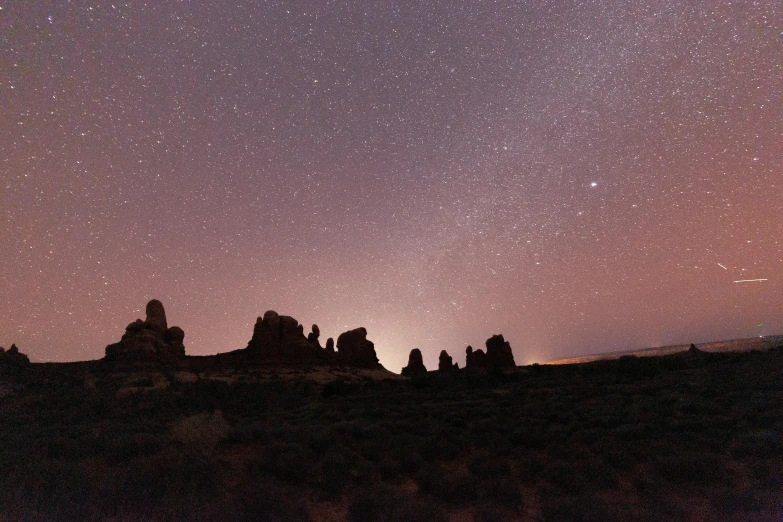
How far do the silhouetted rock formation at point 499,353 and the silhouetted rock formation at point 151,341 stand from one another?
4426 centimetres

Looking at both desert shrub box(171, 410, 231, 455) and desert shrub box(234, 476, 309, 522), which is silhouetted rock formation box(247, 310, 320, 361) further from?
→ desert shrub box(234, 476, 309, 522)

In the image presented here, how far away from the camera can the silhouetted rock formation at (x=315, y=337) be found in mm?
65062

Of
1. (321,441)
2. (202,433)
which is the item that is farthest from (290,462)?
(202,433)

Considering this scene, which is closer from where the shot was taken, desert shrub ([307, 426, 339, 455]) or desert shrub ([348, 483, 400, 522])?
desert shrub ([348, 483, 400, 522])

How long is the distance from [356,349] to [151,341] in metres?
30.9

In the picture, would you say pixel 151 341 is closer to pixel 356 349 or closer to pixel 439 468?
pixel 356 349

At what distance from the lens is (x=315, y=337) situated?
69.1 m

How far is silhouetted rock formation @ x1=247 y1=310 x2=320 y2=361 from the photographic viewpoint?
191 ft

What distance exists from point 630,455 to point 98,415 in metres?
26.7

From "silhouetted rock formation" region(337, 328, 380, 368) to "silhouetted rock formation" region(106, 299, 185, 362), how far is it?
24489mm

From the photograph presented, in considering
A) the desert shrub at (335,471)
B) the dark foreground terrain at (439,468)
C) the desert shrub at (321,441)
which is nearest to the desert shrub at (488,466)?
the dark foreground terrain at (439,468)

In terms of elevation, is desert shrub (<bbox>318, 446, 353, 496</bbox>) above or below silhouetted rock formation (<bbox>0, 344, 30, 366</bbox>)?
below

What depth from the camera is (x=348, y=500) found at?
8.55 metres

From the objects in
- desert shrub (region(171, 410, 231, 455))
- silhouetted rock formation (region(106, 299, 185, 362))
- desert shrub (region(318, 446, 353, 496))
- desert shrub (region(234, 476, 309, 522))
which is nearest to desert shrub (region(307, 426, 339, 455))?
desert shrub (region(318, 446, 353, 496))
